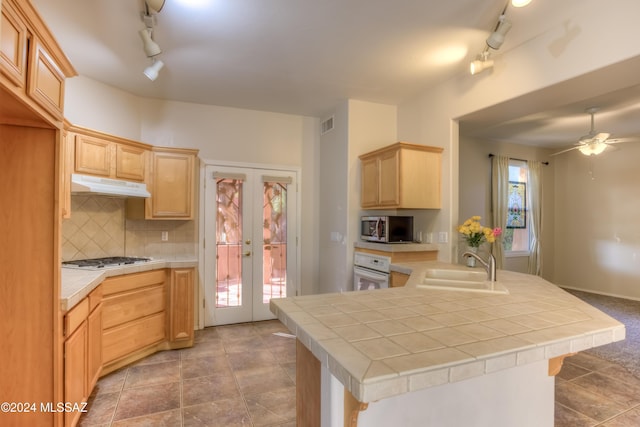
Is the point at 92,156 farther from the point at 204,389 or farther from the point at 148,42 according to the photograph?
the point at 204,389

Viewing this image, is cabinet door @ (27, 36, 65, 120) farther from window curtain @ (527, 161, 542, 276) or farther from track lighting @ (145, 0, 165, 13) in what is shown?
window curtain @ (527, 161, 542, 276)

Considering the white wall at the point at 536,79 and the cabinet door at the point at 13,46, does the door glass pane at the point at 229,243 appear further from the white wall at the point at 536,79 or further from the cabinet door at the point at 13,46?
the cabinet door at the point at 13,46

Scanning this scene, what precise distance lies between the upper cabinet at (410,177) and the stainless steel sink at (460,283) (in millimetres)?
933

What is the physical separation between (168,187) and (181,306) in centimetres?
130

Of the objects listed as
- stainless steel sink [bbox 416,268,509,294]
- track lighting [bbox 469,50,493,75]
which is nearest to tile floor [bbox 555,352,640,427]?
stainless steel sink [bbox 416,268,509,294]

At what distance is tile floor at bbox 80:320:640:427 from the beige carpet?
0.15 m

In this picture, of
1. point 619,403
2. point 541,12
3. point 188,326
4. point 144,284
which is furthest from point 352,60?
point 619,403

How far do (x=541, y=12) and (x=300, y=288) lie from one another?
12.5 ft

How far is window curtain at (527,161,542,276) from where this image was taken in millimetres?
5902

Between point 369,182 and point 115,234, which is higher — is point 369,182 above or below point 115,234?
above

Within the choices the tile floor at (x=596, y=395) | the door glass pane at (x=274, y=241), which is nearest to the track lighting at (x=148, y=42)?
the door glass pane at (x=274, y=241)

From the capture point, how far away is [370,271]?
3557mm

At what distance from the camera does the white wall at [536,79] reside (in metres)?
2.09

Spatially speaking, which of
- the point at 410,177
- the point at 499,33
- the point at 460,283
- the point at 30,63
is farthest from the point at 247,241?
the point at 499,33
